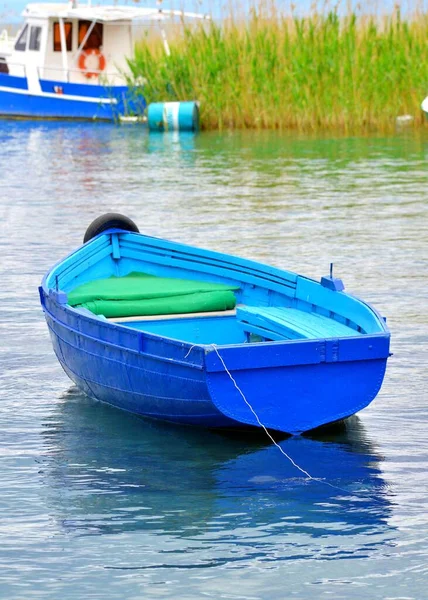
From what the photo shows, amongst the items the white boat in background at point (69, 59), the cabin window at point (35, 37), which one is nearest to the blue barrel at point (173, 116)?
the white boat in background at point (69, 59)

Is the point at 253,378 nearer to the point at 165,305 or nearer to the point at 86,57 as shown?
the point at 165,305

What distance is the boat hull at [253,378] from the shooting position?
23.1 ft

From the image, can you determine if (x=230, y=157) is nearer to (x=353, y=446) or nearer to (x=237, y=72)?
(x=237, y=72)

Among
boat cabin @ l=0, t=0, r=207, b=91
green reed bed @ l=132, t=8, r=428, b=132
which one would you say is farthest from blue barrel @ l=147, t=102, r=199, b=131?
boat cabin @ l=0, t=0, r=207, b=91

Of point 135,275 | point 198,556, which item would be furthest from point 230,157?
point 198,556

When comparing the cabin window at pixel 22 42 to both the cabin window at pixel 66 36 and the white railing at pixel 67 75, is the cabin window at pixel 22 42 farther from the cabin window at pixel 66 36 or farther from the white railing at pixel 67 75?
the cabin window at pixel 66 36

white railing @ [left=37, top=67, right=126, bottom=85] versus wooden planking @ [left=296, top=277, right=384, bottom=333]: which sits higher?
wooden planking @ [left=296, top=277, right=384, bottom=333]

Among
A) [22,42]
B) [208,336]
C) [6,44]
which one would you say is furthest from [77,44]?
[208,336]

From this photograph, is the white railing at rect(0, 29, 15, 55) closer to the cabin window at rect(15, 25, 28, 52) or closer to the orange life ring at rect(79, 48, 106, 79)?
the cabin window at rect(15, 25, 28, 52)

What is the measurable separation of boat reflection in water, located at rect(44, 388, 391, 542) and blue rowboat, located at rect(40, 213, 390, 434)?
6.6 inches

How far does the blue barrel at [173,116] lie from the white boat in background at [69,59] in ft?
8.91

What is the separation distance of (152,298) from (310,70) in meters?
17.4

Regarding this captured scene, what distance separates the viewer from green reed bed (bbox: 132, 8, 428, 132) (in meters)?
25.9

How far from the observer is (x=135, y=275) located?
10188mm
